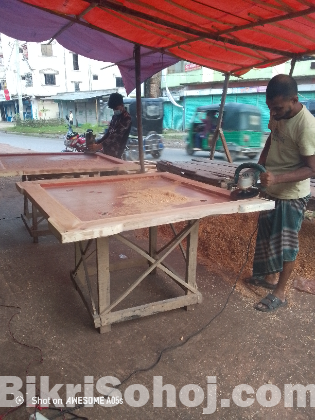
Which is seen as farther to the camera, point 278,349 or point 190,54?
point 190,54

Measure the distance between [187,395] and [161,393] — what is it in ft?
0.50

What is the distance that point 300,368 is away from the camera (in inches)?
85.6

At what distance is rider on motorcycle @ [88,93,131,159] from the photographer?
16.7ft

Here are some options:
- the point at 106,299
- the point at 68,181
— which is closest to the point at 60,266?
the point at 68,181

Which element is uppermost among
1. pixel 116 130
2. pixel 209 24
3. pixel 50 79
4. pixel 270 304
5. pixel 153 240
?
pixel 50 79

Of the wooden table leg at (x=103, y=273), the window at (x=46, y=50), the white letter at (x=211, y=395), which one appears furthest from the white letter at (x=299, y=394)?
the window at (x=46, y=50)

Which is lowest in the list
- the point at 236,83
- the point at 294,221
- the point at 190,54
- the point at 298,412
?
the point at 298,412

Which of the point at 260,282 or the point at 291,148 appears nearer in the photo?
the point at 291,148

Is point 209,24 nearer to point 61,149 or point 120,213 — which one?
point 120,213

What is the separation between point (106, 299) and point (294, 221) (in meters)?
1.59

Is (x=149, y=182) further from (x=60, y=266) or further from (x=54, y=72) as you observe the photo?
(x=54, y=72)

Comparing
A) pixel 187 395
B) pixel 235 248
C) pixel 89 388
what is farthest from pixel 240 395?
pixel 235 248

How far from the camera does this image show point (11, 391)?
76.3 inches

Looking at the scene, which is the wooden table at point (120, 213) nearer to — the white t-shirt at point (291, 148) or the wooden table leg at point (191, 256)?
the wooden table leg at point (191, 256)
